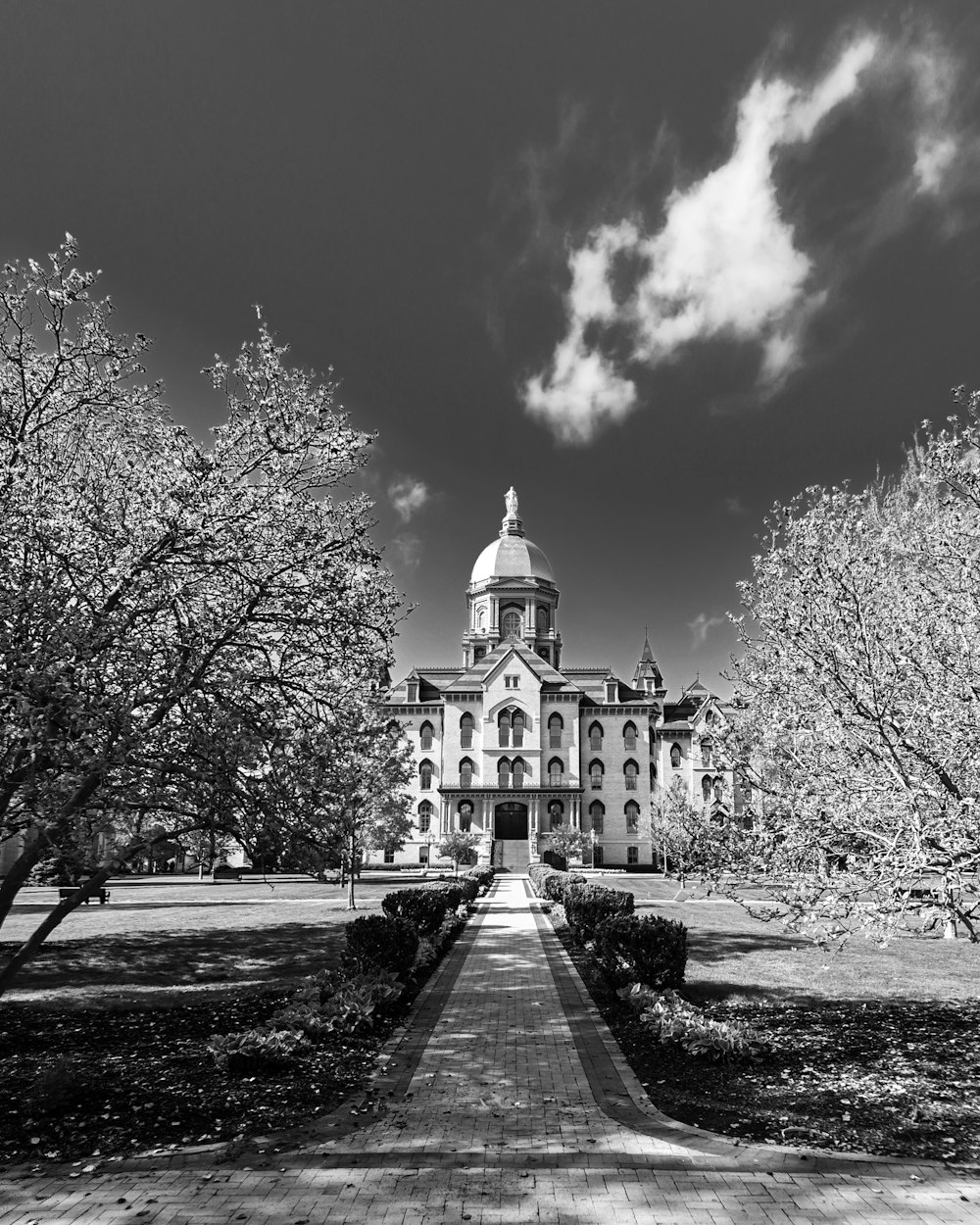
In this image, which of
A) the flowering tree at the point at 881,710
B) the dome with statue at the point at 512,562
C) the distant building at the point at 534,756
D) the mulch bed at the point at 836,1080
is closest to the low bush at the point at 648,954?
the mulch bed at the point at 836,1080

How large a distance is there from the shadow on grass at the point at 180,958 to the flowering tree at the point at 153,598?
6.73 m

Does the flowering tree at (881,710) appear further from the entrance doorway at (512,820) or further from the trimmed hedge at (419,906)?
the entrance doorway at (512,820)

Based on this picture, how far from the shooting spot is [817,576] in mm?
9289

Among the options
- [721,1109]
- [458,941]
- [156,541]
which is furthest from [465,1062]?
[458,941]

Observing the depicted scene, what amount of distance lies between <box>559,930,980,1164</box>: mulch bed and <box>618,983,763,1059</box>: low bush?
0.11m

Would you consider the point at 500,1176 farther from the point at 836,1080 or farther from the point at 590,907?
the point at 590,907

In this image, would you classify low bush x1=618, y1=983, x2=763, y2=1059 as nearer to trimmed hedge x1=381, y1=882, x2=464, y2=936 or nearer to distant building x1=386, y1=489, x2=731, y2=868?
trimmed hedge x1=381, y1=882, x2=464, y2=936

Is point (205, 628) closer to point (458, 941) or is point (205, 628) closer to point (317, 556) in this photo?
point (317, 556)

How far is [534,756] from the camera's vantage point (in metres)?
60.2

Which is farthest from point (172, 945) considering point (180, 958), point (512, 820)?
point (512, 820)

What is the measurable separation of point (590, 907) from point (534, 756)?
4095 cm

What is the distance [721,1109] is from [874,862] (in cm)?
300

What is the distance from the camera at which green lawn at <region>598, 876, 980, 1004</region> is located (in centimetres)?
1442

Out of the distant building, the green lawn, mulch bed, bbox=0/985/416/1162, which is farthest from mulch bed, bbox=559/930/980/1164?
the distant building
